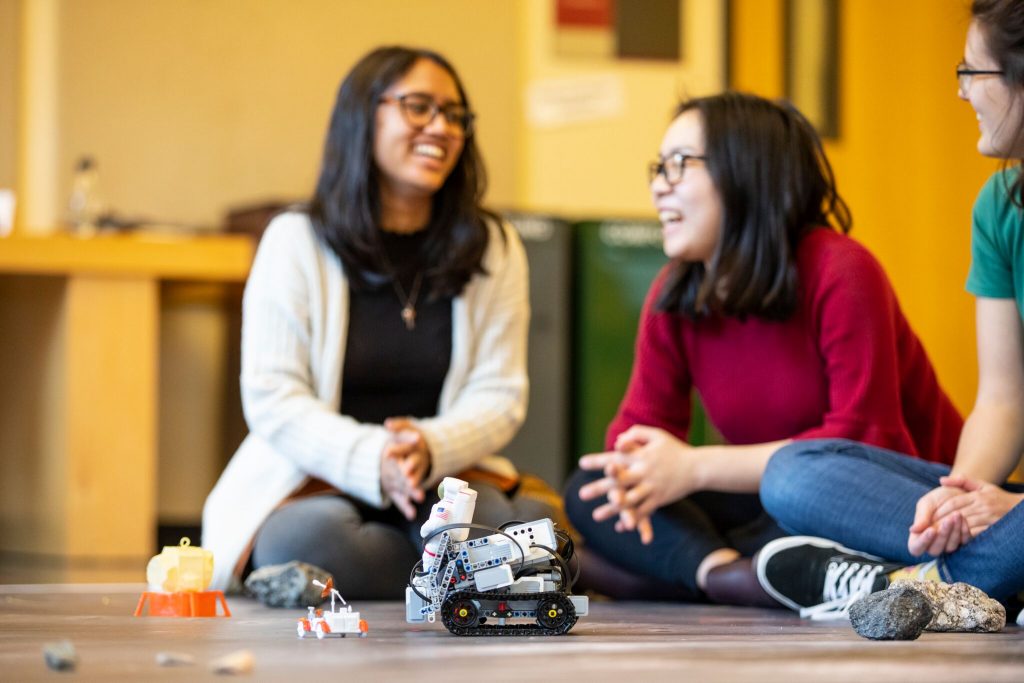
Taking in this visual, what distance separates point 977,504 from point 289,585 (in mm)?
820

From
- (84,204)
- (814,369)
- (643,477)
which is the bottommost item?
(643,477)

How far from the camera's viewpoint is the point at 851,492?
1646mm

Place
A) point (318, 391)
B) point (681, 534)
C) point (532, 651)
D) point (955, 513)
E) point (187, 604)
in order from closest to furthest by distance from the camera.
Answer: point (532, 651) < point (955, 513) < point (187, 604) < point (681, 534) < point (318, 391)

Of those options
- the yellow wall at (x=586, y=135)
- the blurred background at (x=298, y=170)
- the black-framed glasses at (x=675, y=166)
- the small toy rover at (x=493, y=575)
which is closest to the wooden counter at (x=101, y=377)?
the blurred background at (x=298, y=170)

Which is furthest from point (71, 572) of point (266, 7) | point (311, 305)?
point (266, 7)

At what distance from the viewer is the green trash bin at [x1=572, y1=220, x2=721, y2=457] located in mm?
3975

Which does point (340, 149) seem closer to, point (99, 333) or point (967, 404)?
point (99, 333)

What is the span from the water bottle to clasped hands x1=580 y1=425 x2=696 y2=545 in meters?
Answer: 1.90

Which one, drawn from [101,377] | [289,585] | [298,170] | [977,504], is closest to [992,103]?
[977,504]

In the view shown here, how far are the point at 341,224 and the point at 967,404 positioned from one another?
145 inches

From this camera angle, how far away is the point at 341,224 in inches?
81.5

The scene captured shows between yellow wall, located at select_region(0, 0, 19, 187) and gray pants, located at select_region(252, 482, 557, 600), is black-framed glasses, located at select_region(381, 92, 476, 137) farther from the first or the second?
yellow wall, located at select_region(0, 0, 19, 187)

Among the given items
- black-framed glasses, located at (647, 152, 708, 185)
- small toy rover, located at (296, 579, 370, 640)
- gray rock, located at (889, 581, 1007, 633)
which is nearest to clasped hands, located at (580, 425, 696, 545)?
black-framed glasses, located at (647, 152, 708, 185)

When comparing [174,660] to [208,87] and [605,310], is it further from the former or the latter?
[208,87]
